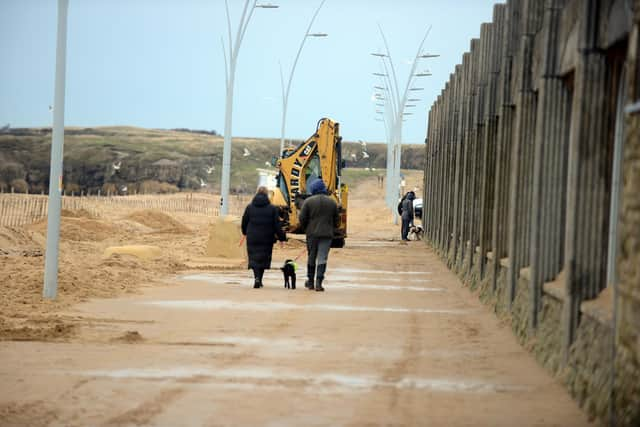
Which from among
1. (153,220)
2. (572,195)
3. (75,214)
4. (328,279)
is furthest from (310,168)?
(572,195)

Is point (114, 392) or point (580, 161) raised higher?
point (580, 161)

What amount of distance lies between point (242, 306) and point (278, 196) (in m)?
17.1

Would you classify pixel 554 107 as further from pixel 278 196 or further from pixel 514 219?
pixel 278 196

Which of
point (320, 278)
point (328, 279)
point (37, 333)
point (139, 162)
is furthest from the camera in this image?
point (139, 162)

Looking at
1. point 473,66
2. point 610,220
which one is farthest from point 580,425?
point 473,66

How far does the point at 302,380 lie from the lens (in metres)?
9.80

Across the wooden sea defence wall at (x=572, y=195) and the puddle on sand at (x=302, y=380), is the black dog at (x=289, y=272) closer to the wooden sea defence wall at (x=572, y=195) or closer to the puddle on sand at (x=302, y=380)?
the wooden sea defence wall at (x=572, y=195)

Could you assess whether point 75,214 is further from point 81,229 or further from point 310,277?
point 310,277

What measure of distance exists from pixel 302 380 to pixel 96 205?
51468 mm

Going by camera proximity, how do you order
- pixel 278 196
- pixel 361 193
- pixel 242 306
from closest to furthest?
pixel 242 306 < pixel 278 196 < pixel 361 193

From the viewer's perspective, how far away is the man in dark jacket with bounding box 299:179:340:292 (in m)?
18.9

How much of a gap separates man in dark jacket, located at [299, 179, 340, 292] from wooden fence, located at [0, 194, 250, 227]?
17.1m

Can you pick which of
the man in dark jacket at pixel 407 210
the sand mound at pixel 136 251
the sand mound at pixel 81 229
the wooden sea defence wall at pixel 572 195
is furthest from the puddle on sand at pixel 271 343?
the man in dark jacket at pixel 407 210

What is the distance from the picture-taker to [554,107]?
12.4 m
